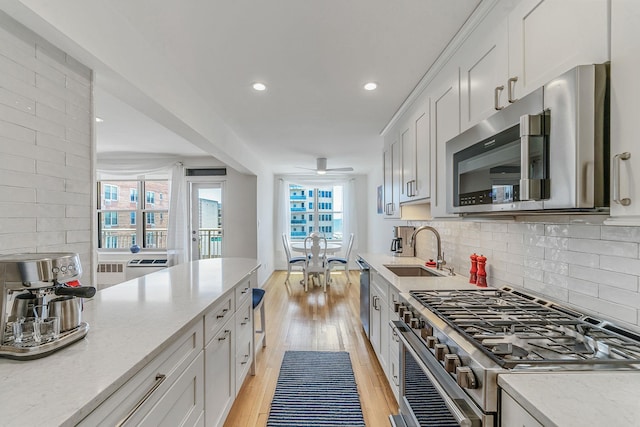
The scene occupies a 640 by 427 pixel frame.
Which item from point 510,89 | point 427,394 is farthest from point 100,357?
point 510,89

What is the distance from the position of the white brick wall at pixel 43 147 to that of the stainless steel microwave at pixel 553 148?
188 centimetres

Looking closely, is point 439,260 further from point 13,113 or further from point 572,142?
point 13,113

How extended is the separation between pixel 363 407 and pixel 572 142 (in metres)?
2.07

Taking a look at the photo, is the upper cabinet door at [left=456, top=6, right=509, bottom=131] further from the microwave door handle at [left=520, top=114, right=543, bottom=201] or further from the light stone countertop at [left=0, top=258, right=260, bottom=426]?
the light stone countertop at [left=0, top=258, right=260, bottom=426]

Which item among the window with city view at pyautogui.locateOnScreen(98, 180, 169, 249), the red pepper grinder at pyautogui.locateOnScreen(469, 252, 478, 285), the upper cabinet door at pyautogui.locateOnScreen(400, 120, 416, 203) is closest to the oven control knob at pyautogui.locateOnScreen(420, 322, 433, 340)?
the red pepper grinder at pyautogui.locateOnScreen(469, 252, 478, 285)

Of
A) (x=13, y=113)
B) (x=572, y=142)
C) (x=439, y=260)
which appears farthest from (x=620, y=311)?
(x=13, y=113)

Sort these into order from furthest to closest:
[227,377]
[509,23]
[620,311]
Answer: [227,377] → [509,23] → [620,311]

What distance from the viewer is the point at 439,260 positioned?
8.76ft

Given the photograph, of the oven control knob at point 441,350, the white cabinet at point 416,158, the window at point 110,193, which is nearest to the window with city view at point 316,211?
the window at point 110,193

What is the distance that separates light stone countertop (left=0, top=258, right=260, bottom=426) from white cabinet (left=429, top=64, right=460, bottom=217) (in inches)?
57.6

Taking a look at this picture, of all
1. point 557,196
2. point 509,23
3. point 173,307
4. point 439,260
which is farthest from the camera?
point 439,260

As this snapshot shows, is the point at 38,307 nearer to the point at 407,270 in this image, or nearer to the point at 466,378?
the point at 466,378

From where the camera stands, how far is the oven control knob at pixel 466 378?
3.07 feet

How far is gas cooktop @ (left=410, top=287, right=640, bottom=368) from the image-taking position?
36.7 inches
